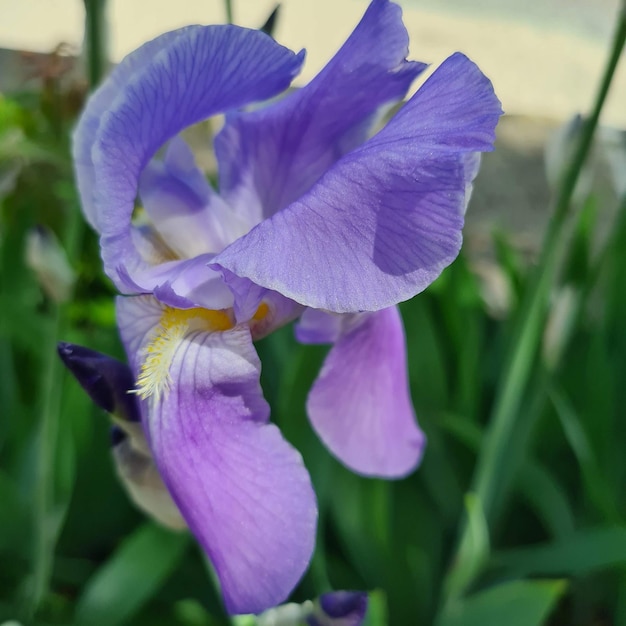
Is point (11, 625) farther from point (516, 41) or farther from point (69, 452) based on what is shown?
point (516, 41)

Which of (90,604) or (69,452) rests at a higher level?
(69,452)

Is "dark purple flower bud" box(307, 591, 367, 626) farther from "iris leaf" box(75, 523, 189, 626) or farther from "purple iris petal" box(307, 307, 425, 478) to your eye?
"iris leaf" box(75, 523, 189, 626)

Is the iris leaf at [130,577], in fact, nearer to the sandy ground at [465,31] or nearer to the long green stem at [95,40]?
the long green stem at [95,40]

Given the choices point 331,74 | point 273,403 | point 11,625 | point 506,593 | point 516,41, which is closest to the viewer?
point 331,74

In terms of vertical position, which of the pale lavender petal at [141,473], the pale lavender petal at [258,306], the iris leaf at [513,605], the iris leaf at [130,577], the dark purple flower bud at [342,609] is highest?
the pale lavender petal at [258,306]

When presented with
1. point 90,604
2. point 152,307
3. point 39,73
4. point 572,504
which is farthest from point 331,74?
point 572,504

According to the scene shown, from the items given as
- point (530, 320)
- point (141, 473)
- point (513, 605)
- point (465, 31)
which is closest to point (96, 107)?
point (141, 473)

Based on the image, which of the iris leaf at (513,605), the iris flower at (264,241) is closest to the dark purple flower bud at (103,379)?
the iris flower at (264,241)

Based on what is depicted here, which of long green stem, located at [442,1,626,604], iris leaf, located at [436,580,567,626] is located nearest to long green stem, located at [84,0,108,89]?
long green stem, located at [442,1,626,604]
